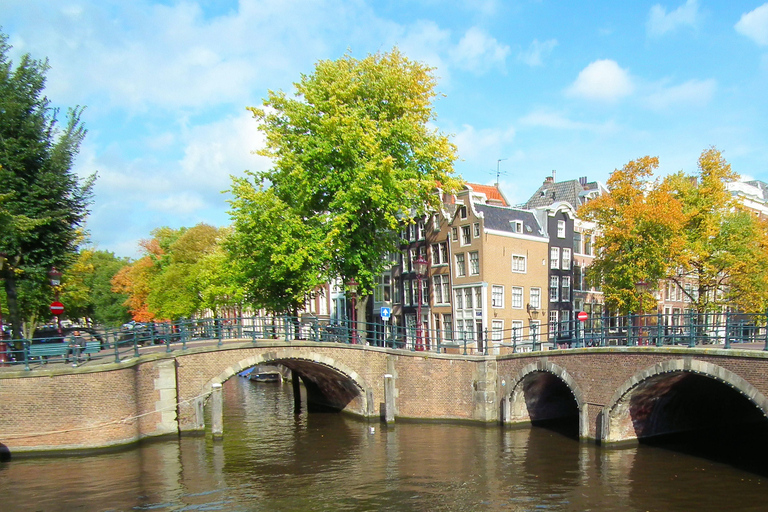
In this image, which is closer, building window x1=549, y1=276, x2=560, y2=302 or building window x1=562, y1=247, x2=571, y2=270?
building window x1=549, y1=276, x2=560, y2=302

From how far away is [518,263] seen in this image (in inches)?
1449

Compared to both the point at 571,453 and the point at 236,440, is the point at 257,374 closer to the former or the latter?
the point at 236,440

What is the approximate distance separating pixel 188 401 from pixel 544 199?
104 feet

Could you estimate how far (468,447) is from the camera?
2120cm

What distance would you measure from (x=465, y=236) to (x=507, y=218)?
3.02m

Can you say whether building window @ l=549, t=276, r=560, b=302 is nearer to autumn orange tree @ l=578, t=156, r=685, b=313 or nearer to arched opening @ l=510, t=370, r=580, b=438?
autumn orange tree @ l=578, t=156, r=685, b=313

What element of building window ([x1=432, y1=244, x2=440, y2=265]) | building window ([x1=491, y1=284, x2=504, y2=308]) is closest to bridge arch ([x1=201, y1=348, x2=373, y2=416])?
building window ([x1=491, y1=284, x2=504, y2=308])

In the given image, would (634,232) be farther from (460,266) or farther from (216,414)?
(216,414)

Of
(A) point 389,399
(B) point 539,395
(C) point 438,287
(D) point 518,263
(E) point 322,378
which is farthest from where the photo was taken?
(C) point 438,287

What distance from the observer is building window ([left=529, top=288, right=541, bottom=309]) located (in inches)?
1474

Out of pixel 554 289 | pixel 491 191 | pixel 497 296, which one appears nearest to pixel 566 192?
pixel 491 191

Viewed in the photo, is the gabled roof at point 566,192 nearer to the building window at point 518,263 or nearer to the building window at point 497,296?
the building window at point 518,263

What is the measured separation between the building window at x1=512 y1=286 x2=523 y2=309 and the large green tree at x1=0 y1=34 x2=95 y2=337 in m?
23.7

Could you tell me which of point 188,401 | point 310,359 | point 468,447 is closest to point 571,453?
point 468,447
